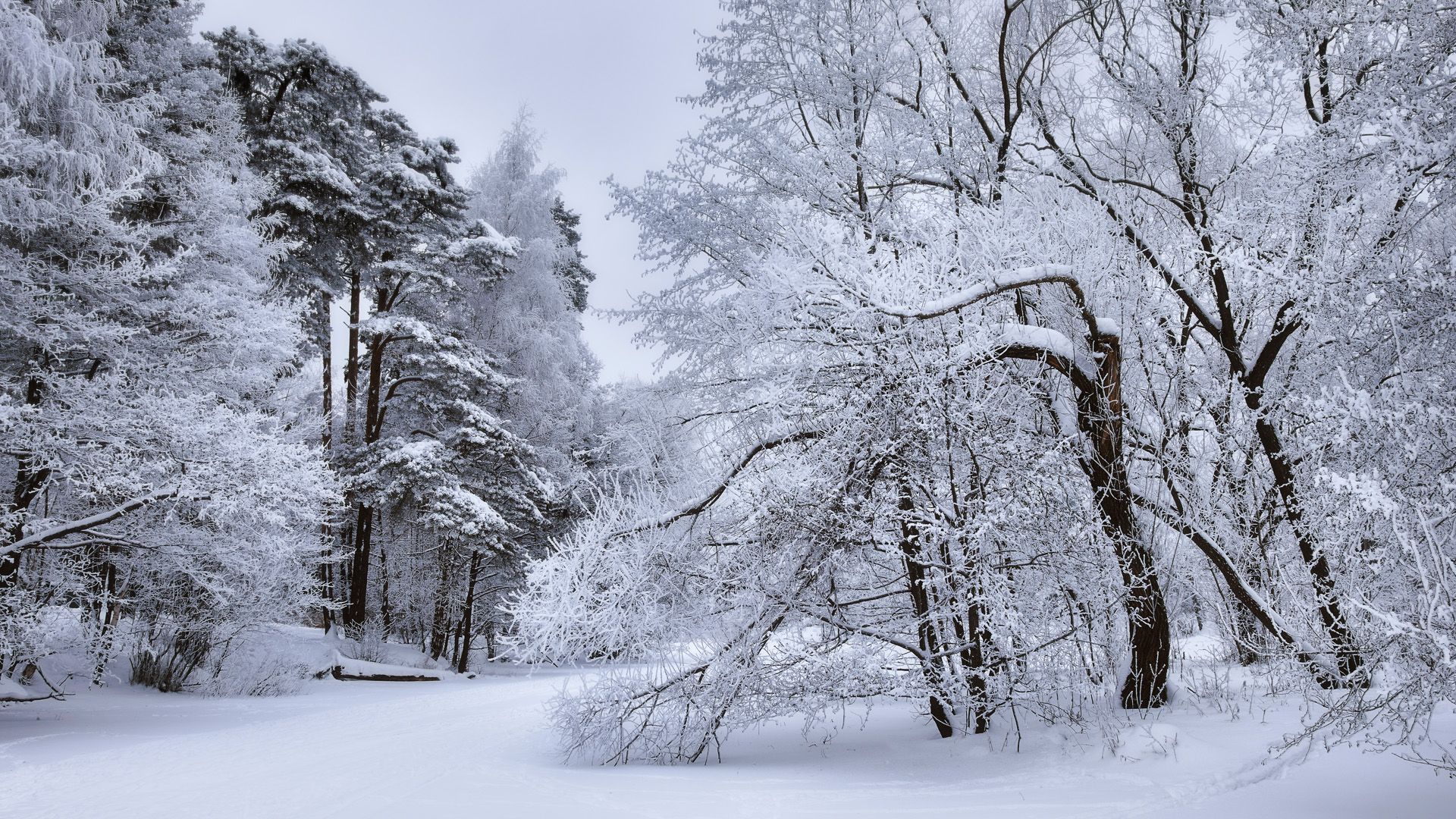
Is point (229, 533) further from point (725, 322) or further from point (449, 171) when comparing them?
point (449, 171)

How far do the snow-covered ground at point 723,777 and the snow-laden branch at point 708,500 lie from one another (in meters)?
1.69

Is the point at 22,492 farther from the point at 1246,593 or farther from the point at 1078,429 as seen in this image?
the point at 1246,593

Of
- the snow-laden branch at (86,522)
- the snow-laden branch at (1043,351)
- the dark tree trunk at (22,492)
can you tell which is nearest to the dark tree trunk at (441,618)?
the dark tree trunk at (22,492)

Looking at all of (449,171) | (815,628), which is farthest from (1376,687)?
(449,171)

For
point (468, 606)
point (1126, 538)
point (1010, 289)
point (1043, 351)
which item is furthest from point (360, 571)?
point (1126, 538)

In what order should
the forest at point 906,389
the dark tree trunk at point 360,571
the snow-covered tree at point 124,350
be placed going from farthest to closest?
the dark tree trunk at point 360,571 < the snow-covered tree at point 124,350 < the forest at point 906,389

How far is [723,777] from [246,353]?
7921 millimetres

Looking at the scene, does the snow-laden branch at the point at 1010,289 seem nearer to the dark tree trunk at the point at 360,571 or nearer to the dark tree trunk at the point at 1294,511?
the dark tree trunk at the point at 1294,511

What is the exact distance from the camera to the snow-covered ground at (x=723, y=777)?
3953mm

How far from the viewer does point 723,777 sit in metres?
5.31

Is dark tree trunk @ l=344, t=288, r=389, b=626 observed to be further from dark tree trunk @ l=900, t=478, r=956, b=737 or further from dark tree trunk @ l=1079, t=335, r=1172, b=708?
dark tree trunk @ l=1079, t=335, r=1172, b=708

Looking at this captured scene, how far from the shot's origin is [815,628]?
5863mm

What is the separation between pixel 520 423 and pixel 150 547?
9125 millimetres

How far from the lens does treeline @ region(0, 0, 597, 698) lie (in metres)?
7.70
